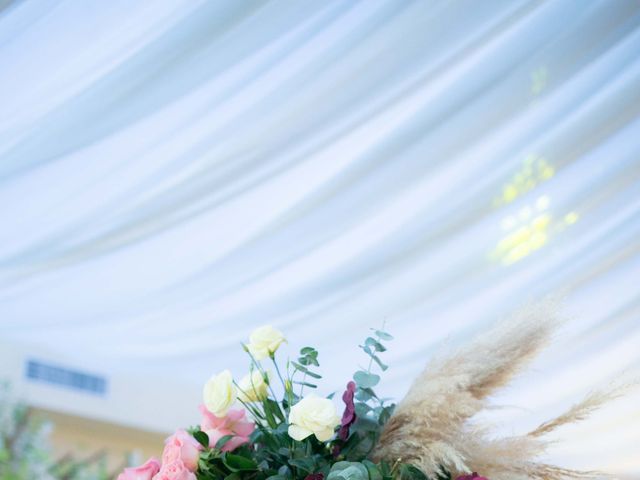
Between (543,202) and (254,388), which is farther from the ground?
(543,202)

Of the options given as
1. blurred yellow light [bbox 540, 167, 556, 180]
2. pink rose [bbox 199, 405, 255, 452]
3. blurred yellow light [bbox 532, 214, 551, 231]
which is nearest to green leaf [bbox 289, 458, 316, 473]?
pink rose [bbox 199, 405, 255, 452]

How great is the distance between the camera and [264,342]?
113 cm

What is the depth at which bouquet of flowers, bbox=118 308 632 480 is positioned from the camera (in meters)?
0.96

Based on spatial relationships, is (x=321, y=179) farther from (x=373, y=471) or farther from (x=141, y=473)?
(x=373, y=471)

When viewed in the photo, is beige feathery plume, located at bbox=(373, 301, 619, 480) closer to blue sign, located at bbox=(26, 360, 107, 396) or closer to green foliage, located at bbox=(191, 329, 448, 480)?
green foliage, located at bbox=(191, 329, 448, 480)

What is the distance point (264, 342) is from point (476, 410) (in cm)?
28

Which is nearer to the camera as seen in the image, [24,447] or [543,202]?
[543,202]

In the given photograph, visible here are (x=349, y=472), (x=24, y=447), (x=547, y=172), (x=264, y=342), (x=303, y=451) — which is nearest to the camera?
(x=349, y=472)

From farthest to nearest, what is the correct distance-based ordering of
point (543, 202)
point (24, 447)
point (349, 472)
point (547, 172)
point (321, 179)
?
point (24, 447) → point (543, 202) → point (547, 172) → point (321, 179) → point (349, 472)

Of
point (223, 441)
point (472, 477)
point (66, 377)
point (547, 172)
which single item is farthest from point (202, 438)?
point (66, 377)

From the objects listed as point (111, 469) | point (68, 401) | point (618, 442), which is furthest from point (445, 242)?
point (111, 469)

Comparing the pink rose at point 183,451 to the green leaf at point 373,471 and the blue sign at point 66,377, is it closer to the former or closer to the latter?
the green leaf at point 373,471

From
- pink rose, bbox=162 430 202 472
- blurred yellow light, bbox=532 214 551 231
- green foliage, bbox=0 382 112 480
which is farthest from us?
green foliage, bbox=0 382 112 480

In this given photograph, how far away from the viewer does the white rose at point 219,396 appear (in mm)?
1074
